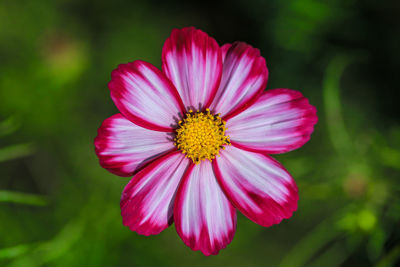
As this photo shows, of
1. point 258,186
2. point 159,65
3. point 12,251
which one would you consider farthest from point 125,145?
point 159,65

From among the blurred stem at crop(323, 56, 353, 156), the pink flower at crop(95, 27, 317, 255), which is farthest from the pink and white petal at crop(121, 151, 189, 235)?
the blurred stem at crop(323, 56, 353, 156)

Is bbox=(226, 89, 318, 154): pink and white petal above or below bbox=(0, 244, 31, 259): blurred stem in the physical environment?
above

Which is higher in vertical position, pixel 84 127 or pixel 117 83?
pixel 117 83

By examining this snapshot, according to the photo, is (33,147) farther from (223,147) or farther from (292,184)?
(292,184)

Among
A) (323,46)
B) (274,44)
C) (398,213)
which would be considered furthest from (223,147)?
(323,46)

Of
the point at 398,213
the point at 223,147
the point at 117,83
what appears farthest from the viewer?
the point at 398,213

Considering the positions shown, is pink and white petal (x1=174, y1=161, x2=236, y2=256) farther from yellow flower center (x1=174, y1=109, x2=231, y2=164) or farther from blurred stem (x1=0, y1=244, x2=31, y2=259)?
blurred stem (x1=0, y1=244, x2=31, y2=259)

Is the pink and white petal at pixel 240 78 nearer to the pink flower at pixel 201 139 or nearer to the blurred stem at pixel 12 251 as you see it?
the pink flower at pixel 201 139
